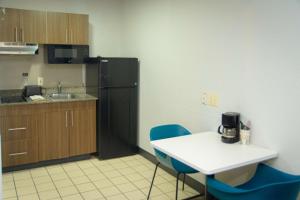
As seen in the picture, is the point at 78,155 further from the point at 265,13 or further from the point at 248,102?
the point at 265,13

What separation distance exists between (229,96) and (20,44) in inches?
110

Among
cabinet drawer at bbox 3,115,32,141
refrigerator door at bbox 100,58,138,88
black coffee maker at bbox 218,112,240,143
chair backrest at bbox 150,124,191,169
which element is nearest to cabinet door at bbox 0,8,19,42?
cabinet drawer at bbox 3,115,32,141

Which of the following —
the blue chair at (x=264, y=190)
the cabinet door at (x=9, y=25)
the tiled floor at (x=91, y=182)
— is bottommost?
the tiled floor at (x=91, y=182)

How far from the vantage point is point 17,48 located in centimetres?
386

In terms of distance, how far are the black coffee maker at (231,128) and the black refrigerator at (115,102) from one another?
6.56ft

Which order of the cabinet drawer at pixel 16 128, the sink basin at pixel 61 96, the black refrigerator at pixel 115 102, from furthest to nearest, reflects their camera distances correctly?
the sink basin at pixel 61 96 → the black refrigerator at pixel 115 102 → the cabinet drawer at pixel 16 128

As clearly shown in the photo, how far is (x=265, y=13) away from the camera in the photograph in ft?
7.96

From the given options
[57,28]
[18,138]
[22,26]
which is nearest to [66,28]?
[57,28]

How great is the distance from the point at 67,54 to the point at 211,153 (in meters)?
2.81

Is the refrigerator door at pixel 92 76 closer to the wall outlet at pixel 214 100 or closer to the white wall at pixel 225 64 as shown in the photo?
the white wall at pixel 225 64

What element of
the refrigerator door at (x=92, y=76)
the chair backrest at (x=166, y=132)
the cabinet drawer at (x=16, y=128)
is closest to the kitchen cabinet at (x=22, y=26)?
the refrigerator door at (x=92, y=76)

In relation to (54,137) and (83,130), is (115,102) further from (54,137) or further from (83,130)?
(54,137)

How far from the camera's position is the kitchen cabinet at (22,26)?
374 centimetres

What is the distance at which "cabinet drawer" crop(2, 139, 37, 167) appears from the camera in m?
3.70
